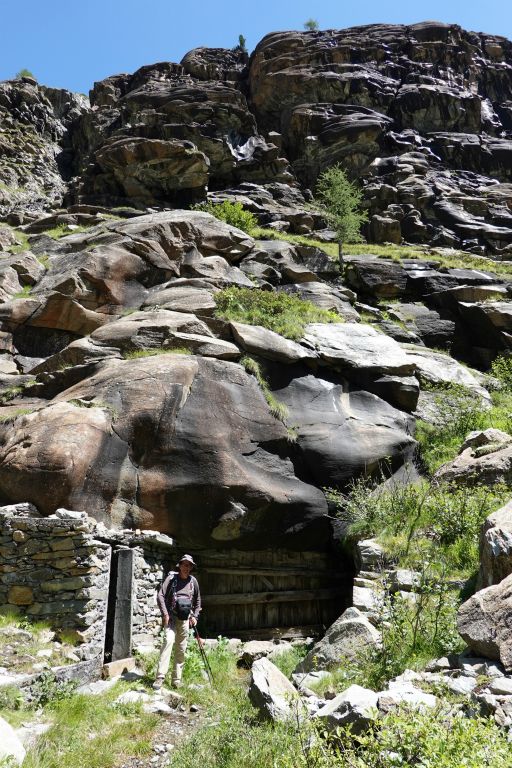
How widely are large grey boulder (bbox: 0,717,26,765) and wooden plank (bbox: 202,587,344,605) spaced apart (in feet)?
23.4

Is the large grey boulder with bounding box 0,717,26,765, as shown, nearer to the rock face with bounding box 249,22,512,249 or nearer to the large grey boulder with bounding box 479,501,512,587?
the large grey boulder with bounding box 479,501,512,587

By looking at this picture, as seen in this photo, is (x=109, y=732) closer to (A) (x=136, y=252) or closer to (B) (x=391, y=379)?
(B) (x=391, y=379)

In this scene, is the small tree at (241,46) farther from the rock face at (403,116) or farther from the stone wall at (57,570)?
the stone wall at (57,570)

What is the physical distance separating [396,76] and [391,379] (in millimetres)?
48358

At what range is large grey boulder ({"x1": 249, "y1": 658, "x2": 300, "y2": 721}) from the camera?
5.21m

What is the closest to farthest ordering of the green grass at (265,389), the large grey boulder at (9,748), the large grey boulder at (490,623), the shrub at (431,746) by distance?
the shrub at (431,746) → the large grey boulder at (9,748) → the large grey boulder at (490,623) → the green grass at (265,389)

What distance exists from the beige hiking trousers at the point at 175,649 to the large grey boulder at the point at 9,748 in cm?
331

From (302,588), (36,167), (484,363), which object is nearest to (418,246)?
(484,363)

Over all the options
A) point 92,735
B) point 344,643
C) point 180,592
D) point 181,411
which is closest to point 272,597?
point 180,592

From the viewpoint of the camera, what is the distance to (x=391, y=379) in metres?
15.4

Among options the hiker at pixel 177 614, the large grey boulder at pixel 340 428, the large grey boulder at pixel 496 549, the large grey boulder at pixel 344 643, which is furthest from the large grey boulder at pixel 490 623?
the large grey boulder at pixel 340 428

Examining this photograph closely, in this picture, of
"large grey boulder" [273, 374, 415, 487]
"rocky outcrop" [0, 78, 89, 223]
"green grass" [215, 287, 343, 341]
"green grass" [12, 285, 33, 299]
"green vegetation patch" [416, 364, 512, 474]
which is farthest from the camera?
"rocky outcrop" [0, 78, 89, 223]

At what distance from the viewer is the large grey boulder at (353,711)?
4.06 m

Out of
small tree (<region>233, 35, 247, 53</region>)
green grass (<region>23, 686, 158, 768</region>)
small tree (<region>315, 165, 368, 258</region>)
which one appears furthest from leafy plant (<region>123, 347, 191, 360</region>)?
small tree (<region>233, 35, 247, 53</region>)
